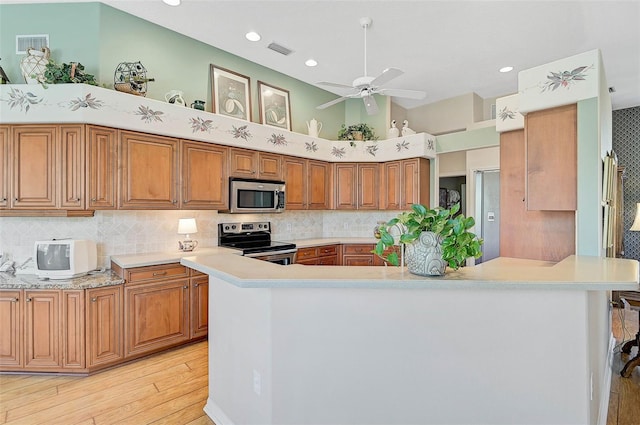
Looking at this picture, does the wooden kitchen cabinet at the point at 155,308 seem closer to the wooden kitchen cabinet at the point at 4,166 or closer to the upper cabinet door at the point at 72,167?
the upper cabinet door at the point at 72,167

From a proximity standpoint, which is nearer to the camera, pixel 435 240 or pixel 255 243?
pixel 435 240

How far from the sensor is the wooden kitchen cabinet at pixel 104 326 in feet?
8.91

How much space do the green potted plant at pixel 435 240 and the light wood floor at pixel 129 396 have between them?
1711mm

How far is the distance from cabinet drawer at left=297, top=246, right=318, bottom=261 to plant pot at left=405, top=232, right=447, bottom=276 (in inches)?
123

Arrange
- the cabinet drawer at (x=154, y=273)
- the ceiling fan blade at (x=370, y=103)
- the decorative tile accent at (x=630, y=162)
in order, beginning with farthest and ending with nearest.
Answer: the decorative tile accent at (x=630, y=162) → the ceiling fan blade at (x=370, y=103) → the cabinet drawer at (x=154, y=273)

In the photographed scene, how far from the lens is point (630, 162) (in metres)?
5.20

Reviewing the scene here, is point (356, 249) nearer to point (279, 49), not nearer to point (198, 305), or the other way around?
point (198, 305)

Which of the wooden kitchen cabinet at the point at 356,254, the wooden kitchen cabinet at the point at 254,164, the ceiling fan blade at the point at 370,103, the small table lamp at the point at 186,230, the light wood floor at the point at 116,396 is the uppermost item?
the ceiling fan blade at the point at 370,103

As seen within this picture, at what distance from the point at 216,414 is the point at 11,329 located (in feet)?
6.63

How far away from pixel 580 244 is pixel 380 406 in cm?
182

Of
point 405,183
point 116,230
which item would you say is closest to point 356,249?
point 405,183

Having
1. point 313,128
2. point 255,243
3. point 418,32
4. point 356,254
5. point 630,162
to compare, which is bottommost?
point 356,254

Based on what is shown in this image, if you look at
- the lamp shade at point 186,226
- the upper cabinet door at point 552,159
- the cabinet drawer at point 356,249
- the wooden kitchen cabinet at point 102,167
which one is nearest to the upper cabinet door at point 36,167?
the wooden kitchen cabinet at point 102,167

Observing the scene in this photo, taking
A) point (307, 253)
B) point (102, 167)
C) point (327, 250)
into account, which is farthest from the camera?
point (327, 250)
